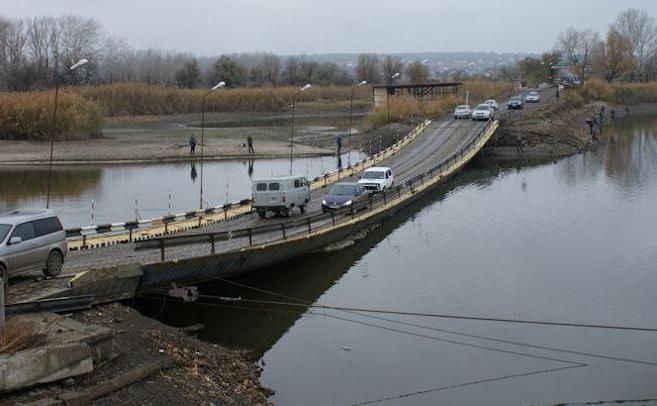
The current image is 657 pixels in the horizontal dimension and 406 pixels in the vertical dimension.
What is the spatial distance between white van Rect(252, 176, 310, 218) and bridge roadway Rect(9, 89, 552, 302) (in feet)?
1.91

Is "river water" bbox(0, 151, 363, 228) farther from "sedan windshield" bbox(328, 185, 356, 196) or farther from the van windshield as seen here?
the van windshield

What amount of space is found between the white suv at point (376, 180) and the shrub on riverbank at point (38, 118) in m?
46.9

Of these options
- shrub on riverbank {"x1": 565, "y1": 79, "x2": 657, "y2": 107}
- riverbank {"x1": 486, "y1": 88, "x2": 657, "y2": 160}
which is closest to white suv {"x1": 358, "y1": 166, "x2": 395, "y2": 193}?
riverbank {"x1": 486, "y1": 88, "x2": 657, "y2": 160}

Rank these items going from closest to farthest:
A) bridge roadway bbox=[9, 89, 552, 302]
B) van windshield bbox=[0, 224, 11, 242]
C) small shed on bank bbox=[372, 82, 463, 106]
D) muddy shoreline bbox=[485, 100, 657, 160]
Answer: van windshield bbox=[0, 224, 11, 242]
bridge roadway bbox=[9, 89, 552, 302]
muddy shoreline bbox=[485, 100, 657, 160]
small shed on bank bbox=[372, 82, 463, 106]

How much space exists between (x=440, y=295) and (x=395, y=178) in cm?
2647

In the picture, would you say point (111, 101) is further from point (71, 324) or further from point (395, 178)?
point (71, 324)

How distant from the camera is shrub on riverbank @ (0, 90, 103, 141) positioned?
276ft

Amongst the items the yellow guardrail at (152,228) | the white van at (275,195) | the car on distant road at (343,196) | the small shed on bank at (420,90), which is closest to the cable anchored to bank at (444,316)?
the yellow guardrail at (152,228)

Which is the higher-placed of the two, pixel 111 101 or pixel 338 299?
pixel 111 101

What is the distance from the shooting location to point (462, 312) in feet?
90.7

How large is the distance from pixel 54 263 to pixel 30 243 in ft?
4.70

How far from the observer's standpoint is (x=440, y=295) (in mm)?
A: 29781

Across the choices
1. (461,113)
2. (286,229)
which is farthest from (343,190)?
(461,113)

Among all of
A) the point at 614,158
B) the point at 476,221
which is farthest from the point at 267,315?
the point at 614,158
